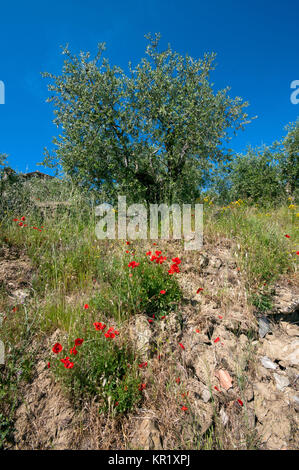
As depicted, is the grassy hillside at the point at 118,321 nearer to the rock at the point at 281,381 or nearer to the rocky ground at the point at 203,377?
the rocky ground at the point at 203,377

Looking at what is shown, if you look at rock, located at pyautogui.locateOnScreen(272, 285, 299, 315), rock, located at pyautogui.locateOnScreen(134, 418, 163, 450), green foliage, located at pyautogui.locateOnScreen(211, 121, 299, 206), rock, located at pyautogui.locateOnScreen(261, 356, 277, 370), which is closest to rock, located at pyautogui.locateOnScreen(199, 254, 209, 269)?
rock, located at pyautogui.locateOnScreen(272, 285, 299, 315)

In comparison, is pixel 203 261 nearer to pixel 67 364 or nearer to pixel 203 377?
pixel 203 377

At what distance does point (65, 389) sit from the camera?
5.97 ft

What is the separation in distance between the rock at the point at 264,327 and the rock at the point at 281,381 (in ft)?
1.59

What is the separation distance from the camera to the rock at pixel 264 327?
2750 millimetres

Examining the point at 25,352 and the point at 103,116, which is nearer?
the point at 25,352

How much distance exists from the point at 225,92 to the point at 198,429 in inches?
433

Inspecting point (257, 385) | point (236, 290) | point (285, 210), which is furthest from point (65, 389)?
point (285, 210)

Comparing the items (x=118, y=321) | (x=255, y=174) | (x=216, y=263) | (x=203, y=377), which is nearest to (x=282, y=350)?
(x=203, y=377)

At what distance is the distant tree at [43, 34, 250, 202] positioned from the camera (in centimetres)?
795

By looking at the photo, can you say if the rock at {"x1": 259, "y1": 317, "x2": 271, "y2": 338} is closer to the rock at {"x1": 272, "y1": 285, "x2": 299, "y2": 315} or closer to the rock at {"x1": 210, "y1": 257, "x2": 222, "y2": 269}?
the rock at {"x1": 272, "y1": 285, "x2": 299, "y2": 315}

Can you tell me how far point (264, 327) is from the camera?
279cm

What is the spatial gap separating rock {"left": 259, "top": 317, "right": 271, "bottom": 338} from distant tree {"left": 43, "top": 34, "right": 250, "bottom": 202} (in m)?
5.51

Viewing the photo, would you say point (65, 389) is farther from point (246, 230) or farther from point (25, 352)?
point (246, 230)
